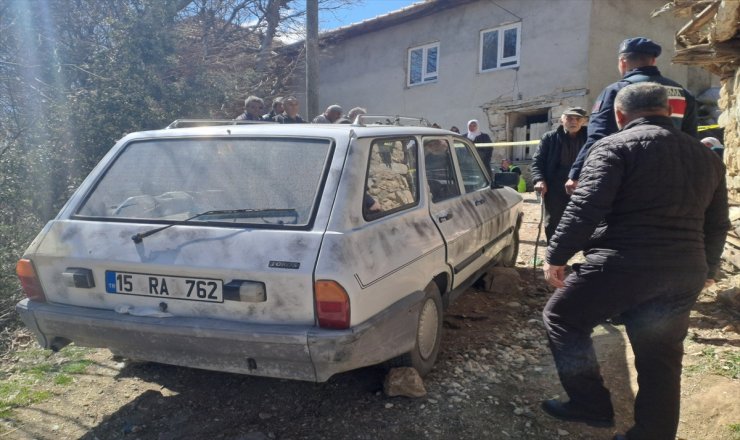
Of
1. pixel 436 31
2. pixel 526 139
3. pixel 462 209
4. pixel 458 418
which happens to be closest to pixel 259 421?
pixel 458 418

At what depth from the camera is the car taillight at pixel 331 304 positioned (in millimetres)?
2346

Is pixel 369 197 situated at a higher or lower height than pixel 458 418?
higher

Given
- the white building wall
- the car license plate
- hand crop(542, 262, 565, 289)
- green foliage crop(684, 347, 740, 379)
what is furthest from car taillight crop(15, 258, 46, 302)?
the white building wall

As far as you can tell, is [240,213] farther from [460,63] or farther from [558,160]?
[460,63]

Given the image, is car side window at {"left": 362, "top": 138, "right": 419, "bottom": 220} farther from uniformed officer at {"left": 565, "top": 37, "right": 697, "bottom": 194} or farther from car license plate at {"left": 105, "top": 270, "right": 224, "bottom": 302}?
uniformed officer at {"left": 565, "top": 37, "right": 697, "bottom": 194}

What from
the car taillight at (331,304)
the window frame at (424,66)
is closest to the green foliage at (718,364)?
the car taillight at (331,304)

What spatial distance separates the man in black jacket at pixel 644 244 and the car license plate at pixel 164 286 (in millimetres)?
1676

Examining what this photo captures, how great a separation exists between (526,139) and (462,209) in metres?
11.3

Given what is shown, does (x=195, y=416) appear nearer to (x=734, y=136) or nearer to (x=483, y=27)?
(x=734, y=136)

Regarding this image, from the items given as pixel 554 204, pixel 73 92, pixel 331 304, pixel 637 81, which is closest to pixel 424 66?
pixel 73 92

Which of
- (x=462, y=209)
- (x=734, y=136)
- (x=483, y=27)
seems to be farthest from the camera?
(x=483, y=27)

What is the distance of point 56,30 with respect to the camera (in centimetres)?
813

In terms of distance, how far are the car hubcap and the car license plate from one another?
A: 4.03ft

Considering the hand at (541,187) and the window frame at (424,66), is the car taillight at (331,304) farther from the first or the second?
the window frame at (424,66)
